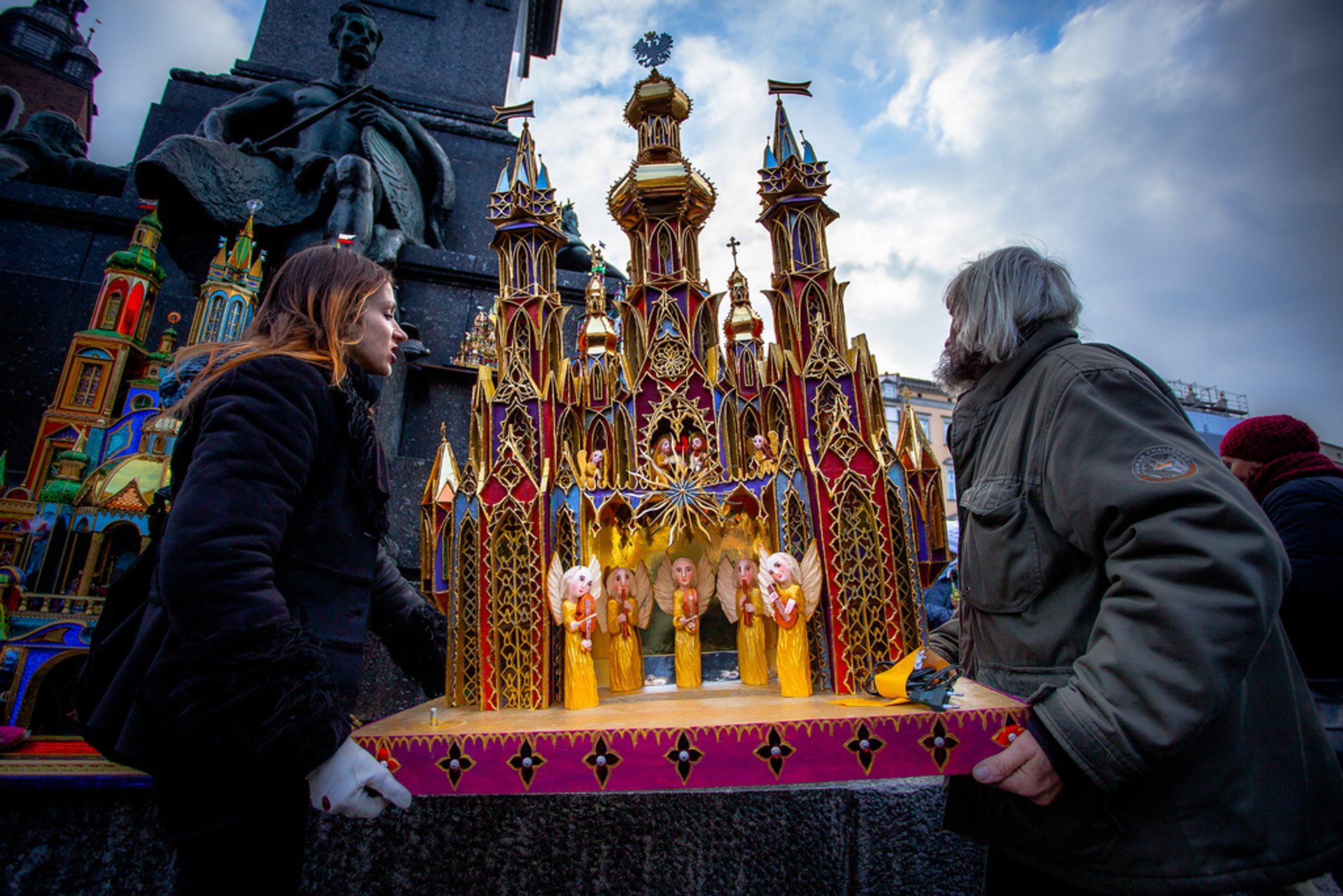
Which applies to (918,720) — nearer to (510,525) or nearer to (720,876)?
(720,876)

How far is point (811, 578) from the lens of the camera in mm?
2773

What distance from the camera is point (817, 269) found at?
3.16 metres

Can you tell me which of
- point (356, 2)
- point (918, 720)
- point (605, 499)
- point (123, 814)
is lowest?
point (123, 814)

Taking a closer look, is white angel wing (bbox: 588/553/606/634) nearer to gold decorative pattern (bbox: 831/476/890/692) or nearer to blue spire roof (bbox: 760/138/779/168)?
gold decorative pattern (bbox: 831/476/890/692)

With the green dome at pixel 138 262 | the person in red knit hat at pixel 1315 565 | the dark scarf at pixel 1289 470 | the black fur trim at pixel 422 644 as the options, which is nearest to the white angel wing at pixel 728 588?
the black fur trim at pixel 422 644

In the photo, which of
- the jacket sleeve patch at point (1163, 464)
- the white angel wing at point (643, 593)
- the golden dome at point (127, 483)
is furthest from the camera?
the golden dome at point (127, 483)

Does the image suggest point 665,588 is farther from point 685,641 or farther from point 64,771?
point 64,771

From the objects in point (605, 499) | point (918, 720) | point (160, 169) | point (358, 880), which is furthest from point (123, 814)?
point (160, 169)

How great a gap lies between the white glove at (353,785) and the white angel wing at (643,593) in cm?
143

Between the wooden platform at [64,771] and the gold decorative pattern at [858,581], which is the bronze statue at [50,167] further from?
the gold decorative pattern at [858,581]

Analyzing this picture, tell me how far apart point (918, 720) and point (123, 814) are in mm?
3228

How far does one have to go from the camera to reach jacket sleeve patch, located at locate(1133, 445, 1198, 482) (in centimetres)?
157

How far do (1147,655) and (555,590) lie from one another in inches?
80.8

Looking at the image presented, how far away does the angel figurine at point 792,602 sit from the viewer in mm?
2686
